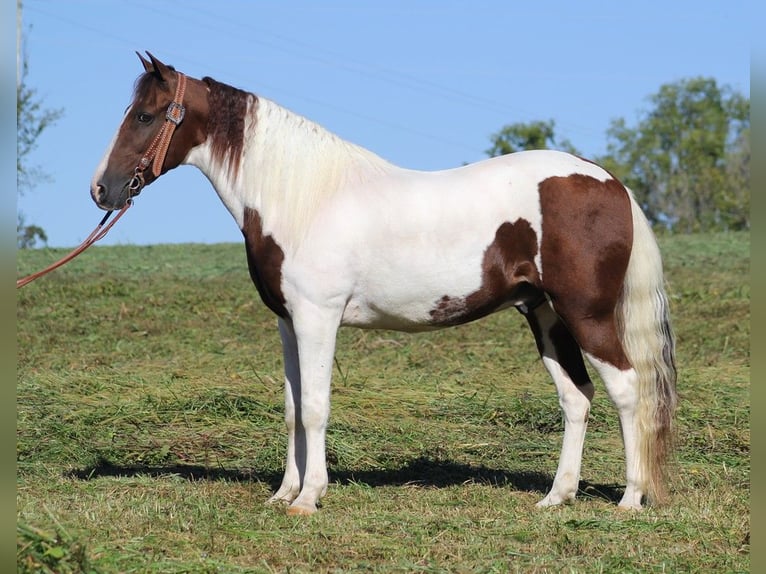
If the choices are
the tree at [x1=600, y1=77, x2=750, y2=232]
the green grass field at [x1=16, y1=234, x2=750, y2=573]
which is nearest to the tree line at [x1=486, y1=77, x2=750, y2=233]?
the tree at [x1=600, y1=77, x2=750, y2=232]

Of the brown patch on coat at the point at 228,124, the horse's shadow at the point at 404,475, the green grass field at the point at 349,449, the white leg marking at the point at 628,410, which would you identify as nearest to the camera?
the green grass field at the point at 349,449

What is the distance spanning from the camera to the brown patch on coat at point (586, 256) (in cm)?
548

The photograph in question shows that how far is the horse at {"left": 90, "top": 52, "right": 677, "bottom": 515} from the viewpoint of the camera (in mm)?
5438

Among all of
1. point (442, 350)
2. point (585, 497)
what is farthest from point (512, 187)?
point (442, 350)

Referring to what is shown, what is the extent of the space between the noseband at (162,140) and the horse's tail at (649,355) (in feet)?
8.89

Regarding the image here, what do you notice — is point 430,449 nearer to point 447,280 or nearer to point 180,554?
point 447,280

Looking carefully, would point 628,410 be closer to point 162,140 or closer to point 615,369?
point 615,369

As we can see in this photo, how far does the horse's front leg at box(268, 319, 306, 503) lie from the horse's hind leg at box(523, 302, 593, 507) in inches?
57.3

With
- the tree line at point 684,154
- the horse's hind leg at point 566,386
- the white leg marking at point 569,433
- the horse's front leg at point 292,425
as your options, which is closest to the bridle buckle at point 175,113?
the horse's front leg at point 292,425

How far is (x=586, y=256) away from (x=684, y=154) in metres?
58.1

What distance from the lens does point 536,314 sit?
6.02 metres

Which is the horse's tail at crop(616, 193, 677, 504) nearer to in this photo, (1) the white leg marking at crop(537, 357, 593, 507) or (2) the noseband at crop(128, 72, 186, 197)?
(1) the white leg marking at crop(537, 357, 593, 507)

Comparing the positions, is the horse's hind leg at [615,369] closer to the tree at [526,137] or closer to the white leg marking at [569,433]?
the white leg marking at [569,433]

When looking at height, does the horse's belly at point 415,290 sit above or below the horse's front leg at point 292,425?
above
